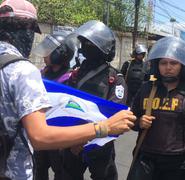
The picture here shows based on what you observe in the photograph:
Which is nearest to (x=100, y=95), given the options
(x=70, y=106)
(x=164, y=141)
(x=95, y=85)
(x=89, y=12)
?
(x=95, y=85)

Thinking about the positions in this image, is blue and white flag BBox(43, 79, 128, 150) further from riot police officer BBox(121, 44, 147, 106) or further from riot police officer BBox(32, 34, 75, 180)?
riot police officer BBox(121, 44, 147, 106)

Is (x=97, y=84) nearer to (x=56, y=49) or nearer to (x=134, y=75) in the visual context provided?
(x=56, y=49)

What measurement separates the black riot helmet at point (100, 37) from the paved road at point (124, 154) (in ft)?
6.90

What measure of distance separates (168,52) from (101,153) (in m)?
0.93

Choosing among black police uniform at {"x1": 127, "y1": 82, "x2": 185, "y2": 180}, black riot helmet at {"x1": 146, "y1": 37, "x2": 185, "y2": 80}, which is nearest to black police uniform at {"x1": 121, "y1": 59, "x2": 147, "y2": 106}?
black riot helmet at {"x1": 146, "y1": 37, "x2": 185, "y2": 80}

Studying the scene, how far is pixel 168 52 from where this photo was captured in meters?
3.65

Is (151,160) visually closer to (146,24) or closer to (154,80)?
(154,80)

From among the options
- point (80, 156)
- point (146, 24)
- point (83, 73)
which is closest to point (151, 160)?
point (80, 156)

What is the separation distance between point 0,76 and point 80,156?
1821 millimetres

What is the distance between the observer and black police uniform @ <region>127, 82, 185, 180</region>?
3.56m

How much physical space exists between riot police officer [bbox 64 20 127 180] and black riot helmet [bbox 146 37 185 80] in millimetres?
312

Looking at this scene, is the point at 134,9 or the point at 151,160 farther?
the point at 134,9

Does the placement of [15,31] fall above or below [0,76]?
above

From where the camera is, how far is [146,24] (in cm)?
2575
